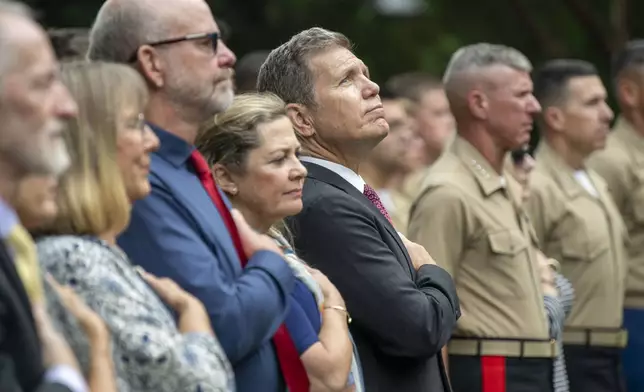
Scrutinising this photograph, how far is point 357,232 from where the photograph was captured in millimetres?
5055

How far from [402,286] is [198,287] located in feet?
3.84

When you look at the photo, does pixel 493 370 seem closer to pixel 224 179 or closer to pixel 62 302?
pixel 224 179

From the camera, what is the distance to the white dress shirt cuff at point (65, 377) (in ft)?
10.3

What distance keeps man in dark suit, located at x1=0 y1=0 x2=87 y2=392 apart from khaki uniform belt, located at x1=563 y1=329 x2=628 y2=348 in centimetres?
492

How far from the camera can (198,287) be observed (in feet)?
13.1

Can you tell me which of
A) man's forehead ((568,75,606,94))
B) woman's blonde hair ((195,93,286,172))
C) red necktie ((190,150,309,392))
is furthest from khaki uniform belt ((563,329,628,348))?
red necktie ((190,150,309,392))

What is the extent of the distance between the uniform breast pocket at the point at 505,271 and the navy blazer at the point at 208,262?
235cm

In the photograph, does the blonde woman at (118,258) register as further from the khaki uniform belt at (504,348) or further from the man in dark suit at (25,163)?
the khaki uniform belt at (504,348)

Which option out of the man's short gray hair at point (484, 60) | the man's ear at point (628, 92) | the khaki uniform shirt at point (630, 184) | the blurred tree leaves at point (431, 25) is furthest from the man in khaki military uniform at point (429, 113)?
the man's short gray hair at point (484, 60)

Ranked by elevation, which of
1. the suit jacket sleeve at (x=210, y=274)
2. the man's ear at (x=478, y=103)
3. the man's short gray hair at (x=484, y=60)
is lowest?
the man's ear at (x=478, y=103)

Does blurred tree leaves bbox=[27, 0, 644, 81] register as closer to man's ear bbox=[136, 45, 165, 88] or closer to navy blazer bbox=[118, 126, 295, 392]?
man's ear bbox=[136, 45, 165, 88]

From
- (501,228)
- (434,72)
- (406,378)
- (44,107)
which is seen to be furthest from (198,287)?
(434,72)

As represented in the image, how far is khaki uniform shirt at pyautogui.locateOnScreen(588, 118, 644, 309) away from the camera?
28.0ft

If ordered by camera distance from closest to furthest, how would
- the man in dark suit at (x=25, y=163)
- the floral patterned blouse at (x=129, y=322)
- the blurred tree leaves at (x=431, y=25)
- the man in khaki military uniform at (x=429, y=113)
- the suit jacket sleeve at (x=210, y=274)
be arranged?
the man in dark suit at (x=25, y=163)
the floral patterned blouse at (x=129, y=322)
the suit jacket sleeve at (x=210, y=274)
the man in khaki military uniform at (x=429, y=113)
the blurred tree leaves at (x=431, y=25)
